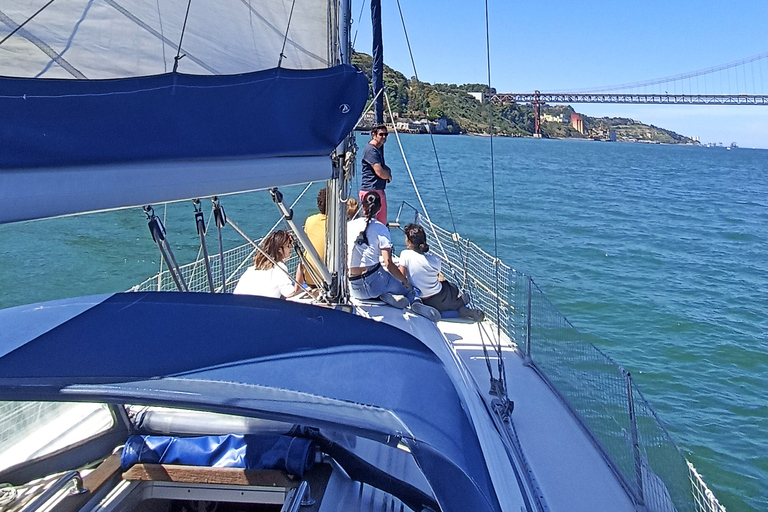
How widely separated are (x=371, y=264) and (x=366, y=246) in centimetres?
14

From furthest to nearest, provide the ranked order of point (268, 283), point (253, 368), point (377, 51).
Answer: point (377, 51)
point (268, 283)
point (253, 368)

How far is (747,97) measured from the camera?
259 feet

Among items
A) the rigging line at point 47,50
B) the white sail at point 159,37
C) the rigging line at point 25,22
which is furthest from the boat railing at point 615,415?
the rigging line at point 25,22

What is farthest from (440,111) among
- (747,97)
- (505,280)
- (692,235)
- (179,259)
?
(505,280)

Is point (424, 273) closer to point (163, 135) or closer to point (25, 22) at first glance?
point (163, 135)

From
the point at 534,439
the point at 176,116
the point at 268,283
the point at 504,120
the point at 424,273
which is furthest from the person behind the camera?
the point at 504,120

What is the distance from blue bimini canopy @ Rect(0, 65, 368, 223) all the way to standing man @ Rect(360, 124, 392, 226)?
10.0 ft

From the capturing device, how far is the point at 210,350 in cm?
172

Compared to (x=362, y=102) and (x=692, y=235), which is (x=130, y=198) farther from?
(x=692, y=235)

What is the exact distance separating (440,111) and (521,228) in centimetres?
5414

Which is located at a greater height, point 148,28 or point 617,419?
point 148,28

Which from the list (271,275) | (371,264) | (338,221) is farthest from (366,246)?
(271,275)

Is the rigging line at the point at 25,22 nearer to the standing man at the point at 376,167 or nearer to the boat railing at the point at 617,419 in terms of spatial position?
the boat railing at the point at 617,419

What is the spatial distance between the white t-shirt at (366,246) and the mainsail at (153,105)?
1.81 metres
